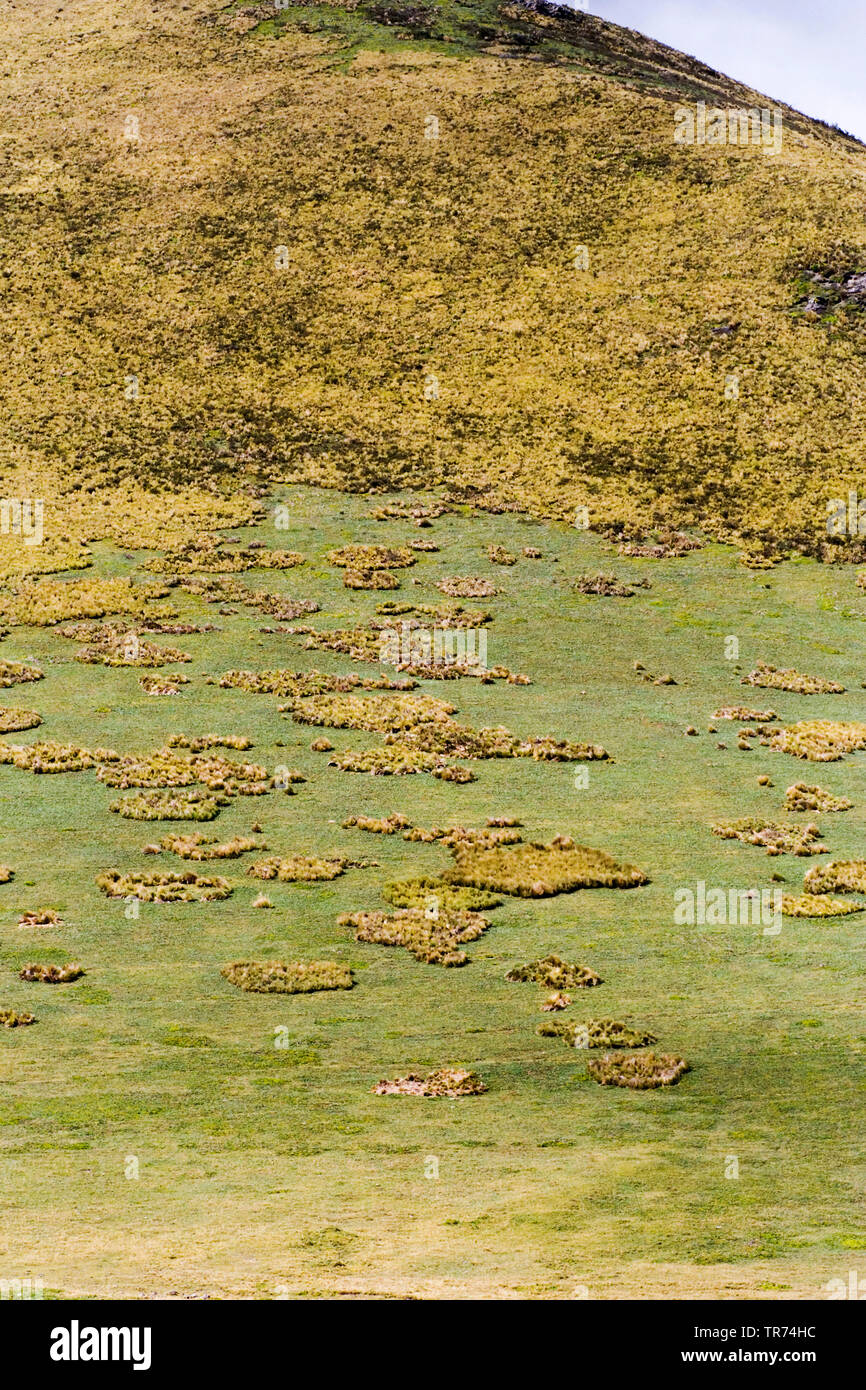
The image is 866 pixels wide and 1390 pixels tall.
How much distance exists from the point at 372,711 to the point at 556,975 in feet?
67.6

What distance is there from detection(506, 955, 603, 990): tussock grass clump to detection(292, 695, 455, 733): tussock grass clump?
59.2 feet

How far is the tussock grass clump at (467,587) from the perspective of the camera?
197 ft

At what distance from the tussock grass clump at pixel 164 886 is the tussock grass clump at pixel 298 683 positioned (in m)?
16.1

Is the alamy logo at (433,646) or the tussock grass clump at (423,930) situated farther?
the alamy logo at (433,646)

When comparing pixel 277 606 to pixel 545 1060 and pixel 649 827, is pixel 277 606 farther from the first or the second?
pixel 545 1060

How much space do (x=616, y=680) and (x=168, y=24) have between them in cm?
10936

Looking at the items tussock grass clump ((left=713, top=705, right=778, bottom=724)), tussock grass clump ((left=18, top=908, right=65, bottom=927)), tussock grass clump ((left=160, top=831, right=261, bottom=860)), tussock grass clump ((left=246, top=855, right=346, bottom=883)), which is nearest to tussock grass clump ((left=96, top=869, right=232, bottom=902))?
tussock grass clump ((left=246, top=855, right=346, bottom=883))

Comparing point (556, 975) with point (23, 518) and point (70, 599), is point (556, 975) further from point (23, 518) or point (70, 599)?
point (23, 518)

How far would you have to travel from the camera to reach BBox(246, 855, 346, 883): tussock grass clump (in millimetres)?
32469

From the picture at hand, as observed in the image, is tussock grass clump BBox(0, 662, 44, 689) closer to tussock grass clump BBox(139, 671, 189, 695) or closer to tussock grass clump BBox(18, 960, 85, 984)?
tussock grass clump BBox(139, 671, 189, 695)

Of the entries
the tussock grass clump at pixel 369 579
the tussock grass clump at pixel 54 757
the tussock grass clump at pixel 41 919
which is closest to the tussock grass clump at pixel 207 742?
the tussock grass clump at pixel 54 757

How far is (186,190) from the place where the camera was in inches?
4144
